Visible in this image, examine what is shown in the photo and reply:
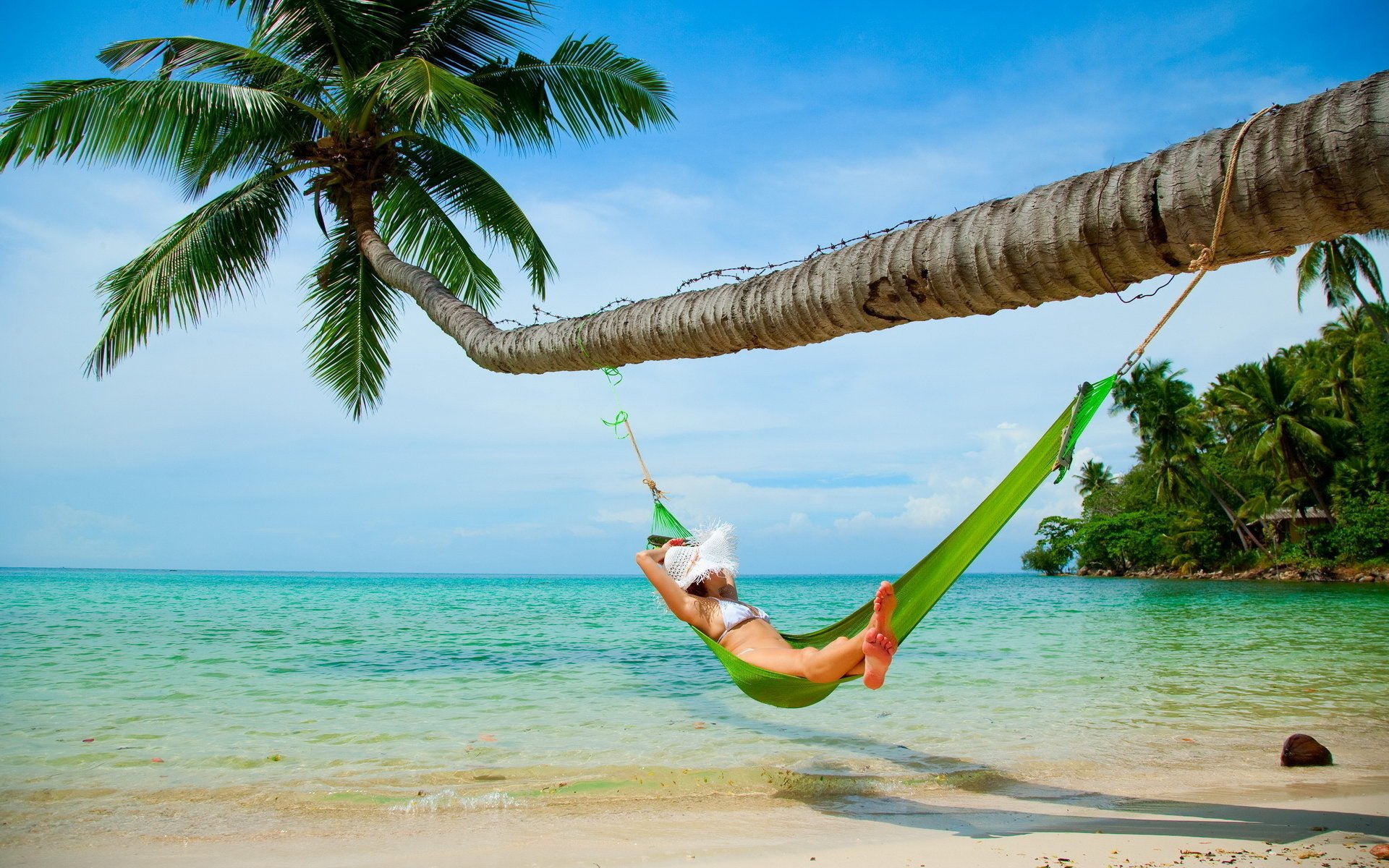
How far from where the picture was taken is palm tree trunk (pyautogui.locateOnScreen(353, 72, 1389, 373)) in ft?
4.07

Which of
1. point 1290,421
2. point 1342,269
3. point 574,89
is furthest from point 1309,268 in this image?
point 574,89

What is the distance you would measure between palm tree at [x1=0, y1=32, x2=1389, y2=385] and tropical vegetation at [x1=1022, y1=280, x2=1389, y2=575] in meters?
14.3

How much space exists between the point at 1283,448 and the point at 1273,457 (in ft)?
1.10

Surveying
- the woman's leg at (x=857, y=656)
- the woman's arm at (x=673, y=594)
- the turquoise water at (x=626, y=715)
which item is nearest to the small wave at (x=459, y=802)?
the turquoise water at (x=626, y=715)

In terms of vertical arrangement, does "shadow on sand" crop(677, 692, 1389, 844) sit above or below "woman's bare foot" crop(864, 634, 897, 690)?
below

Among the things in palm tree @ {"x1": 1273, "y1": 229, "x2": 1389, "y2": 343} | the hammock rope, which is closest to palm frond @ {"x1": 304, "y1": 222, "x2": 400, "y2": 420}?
the hammock rope

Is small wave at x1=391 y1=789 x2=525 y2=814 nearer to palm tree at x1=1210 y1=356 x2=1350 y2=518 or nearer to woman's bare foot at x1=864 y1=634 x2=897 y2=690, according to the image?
woman's bare foot at x1=864 y1=634 x2=897 y2=690

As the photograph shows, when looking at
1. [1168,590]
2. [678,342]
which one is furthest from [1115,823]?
[1168,590]

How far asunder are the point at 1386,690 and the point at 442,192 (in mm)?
6422

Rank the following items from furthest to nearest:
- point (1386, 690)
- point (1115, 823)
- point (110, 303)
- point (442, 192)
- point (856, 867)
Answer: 1. point (442, 192)
2. point (1386, 690)
3. point (110, 303)
4. point (1115, 823)
5. point (856, 867)

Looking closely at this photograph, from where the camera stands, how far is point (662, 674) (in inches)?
233

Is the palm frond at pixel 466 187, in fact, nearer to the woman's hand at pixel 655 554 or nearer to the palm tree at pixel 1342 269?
the woman's hand at pixel 655 554

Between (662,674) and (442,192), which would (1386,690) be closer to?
(662,674)

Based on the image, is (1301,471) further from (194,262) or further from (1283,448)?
(194,262)
